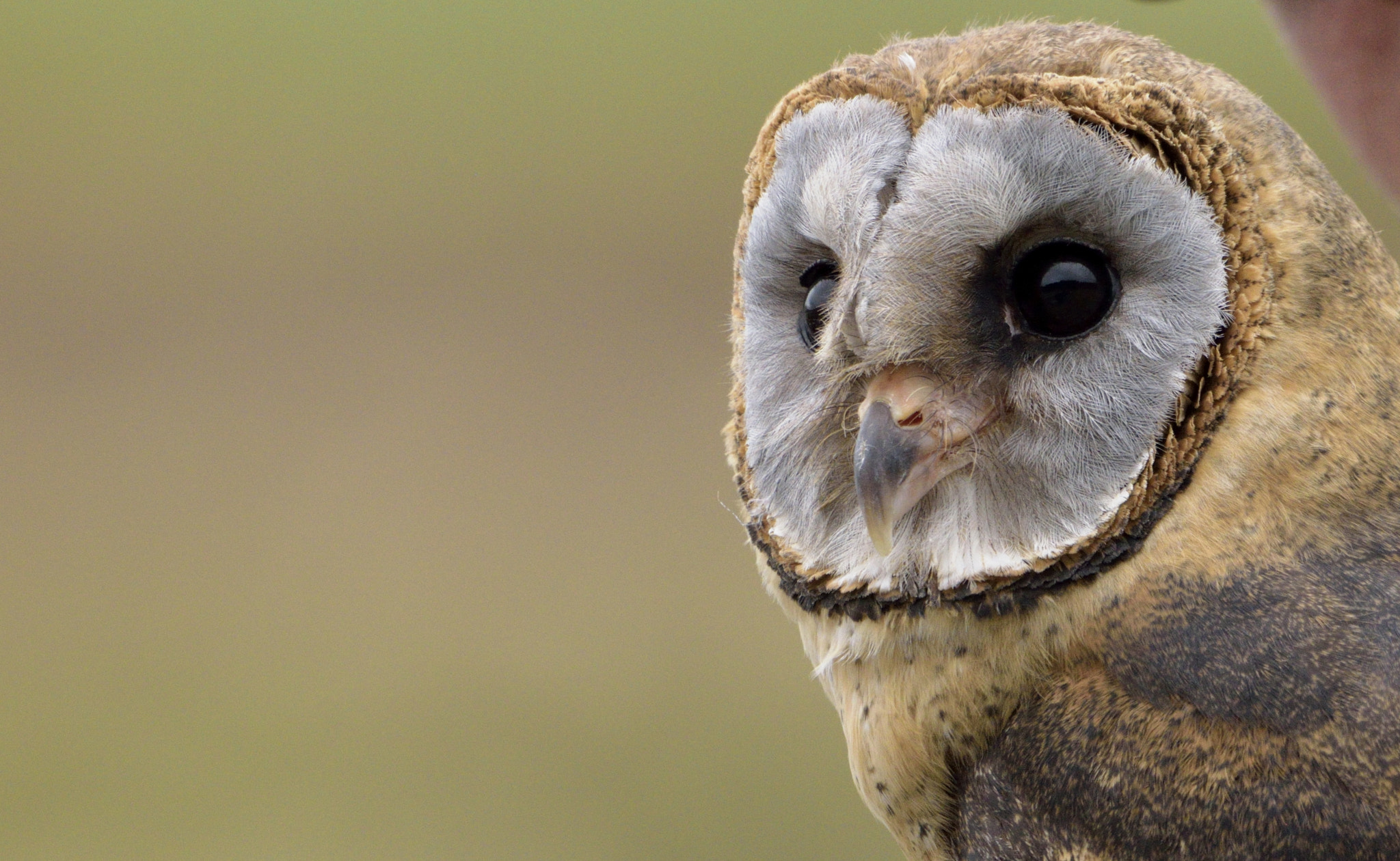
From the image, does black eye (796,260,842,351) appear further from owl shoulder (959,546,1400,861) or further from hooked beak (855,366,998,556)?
owl shoulder (959,546,1400,861)

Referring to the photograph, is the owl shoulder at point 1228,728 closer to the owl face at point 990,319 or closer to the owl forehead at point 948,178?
the owl face at point 990,319

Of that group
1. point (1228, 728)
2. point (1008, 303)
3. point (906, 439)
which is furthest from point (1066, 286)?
point (1228, 728)

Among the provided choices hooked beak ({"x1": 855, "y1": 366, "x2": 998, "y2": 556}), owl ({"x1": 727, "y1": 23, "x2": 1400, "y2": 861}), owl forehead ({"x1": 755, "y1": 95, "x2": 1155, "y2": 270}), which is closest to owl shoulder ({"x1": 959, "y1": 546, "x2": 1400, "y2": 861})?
owl ({"x1": 727, "y1": 23, "x2": 1400, "y2": 861})

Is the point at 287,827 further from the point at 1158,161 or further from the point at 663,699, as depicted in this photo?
the point at 1158,161

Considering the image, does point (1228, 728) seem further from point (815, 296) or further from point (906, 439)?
point (815, 296)

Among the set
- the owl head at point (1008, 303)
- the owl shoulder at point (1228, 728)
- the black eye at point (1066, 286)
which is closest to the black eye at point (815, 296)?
the owl head at point (1008, 303)

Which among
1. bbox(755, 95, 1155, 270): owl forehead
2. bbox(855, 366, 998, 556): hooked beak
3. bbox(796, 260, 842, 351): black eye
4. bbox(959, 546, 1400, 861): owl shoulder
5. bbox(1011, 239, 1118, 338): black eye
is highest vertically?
bbox(755, 95, 1155, 270): owl forehead

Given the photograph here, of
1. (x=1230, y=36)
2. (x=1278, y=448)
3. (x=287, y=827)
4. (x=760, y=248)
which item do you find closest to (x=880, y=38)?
(x=760, y=248)
